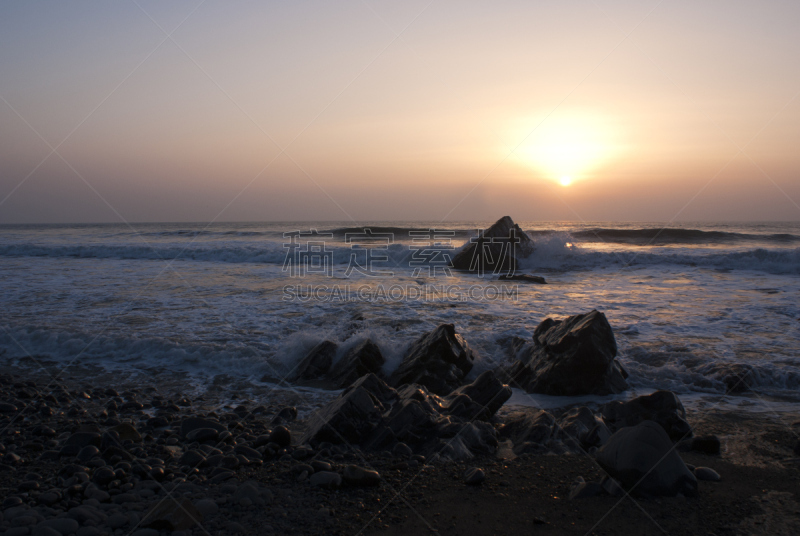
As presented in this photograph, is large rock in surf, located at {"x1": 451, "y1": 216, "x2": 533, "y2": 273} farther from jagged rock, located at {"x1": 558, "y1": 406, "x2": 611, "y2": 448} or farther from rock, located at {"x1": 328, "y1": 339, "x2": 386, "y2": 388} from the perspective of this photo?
jagged rock, located at {"x1": 558, "y1": 406, "x2": 611, "y2": 448}

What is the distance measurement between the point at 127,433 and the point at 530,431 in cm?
311

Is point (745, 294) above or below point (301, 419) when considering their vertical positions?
above

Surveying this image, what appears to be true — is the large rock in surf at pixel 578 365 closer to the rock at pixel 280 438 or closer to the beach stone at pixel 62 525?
the rock at pixel 280 438

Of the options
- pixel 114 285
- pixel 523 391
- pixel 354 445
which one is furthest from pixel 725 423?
pixel 114 285

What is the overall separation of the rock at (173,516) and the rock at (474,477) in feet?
5.07

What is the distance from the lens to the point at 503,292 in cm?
1016

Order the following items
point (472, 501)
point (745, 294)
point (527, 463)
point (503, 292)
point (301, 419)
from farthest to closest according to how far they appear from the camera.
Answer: point (503, 292), point (745, 294), point (301, 419), point (527, 463), point (472, 501)

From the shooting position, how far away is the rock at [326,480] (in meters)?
2.75

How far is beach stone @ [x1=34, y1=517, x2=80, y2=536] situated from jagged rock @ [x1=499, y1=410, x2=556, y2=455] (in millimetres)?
2681

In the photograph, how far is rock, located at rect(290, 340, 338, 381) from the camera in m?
5.17

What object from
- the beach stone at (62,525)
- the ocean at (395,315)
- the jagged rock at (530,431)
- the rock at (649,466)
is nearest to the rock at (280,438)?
the beach stone at (62,525)

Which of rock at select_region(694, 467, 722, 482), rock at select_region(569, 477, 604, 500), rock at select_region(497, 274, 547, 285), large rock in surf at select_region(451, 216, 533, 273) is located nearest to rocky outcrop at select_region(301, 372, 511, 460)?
rock at select_region(569, 477, 604, 500)

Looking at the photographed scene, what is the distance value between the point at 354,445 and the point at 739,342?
17.7 feet

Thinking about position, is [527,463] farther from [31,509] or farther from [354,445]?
[31,509]
